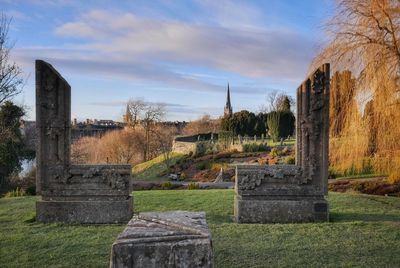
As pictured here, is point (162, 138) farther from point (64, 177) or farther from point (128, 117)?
point (64, 177)

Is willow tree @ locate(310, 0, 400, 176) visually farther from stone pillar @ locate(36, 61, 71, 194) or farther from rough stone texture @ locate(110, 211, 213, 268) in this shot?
rough stone texture @ locate(110, 211, 213, 268)

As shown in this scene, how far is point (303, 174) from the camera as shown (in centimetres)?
942

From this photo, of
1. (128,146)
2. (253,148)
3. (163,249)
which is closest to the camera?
(163,249)

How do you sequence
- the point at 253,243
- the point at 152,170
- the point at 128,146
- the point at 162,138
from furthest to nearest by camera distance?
1. the point at 162,138
2. the point at 128,146
3. the point at 152,170
4. the point at 253,243

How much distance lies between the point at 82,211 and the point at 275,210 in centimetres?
442

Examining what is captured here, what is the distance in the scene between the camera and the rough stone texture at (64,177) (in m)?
9.11

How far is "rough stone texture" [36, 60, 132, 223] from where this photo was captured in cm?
911

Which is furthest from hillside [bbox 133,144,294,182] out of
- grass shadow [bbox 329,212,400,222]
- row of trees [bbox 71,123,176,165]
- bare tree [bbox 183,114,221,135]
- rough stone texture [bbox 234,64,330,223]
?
bare tree [bbox 183,114,221,135]

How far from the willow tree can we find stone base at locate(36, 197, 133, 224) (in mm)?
7684

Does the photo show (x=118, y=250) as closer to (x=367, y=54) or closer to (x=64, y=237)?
(x=64, y=237)

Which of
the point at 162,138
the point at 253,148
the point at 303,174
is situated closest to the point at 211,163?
the point at 253,148

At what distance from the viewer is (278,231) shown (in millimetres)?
7543

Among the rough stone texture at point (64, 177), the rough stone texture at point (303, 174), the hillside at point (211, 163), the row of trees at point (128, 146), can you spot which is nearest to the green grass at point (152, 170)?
the hillside at point (211, 163)

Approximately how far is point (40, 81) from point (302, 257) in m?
6.73
